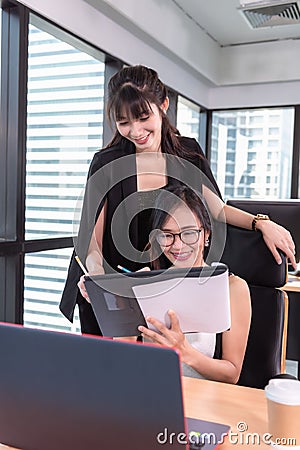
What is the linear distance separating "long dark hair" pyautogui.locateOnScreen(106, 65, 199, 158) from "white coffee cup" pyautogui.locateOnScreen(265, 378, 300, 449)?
88cm

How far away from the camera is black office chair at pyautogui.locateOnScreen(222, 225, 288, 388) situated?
1.42 m

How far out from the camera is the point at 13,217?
234 cm

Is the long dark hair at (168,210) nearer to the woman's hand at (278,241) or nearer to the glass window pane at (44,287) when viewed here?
the woman's hand at (278,241)

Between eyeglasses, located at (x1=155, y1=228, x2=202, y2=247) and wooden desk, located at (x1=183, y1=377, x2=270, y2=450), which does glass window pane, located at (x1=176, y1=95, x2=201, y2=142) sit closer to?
eyeglasses, located at (x1=155, y1=228, x2=202, y2=247)

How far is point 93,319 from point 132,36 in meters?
2.22

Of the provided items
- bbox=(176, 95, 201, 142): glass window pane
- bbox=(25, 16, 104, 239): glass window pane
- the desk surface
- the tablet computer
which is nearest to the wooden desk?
the desk surface

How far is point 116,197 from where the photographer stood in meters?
1.57

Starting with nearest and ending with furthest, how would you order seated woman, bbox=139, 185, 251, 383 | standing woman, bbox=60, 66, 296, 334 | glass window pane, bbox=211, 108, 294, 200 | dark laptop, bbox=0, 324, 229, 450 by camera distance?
dark laptop, bbox=0, 324, 229, 450, seated woman, bbox=139, 185, 251, 383, standing woman, bbox=60, 66, 296, 334, glass window pane, bbox=211, 108, 294, 200

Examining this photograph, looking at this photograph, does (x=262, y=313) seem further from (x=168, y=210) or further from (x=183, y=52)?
(x=183, y=52)

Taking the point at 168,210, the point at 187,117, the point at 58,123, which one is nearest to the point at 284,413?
the point at 168,210

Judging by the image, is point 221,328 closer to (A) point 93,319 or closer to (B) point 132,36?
(A) point 93,319

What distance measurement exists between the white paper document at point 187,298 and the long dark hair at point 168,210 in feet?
1.09

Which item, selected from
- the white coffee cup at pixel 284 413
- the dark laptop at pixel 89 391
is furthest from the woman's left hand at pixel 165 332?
the dark laptop at pixel 89 391

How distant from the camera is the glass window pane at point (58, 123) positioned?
258 centimetres
